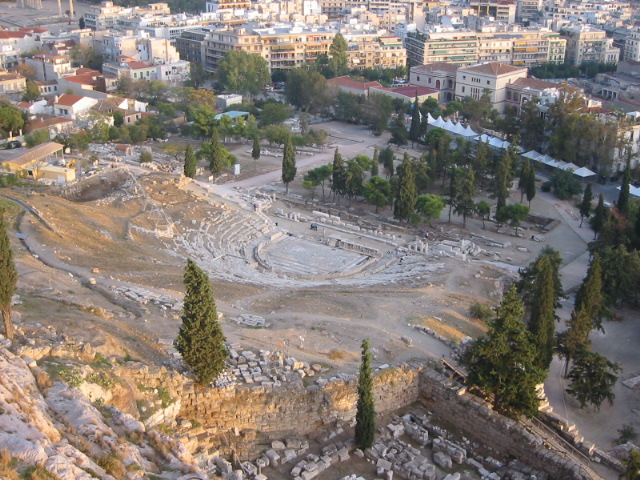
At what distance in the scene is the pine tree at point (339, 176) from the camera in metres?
46.2

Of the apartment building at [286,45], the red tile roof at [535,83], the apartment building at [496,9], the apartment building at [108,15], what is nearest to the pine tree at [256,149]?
the red tile roof at [535,83]

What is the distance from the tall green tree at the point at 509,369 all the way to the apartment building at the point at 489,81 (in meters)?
49.6

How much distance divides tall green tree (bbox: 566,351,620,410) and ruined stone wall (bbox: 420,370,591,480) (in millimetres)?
4442

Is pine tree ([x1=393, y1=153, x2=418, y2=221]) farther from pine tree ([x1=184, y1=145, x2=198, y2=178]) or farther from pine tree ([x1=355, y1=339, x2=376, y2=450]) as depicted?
pine tree ([x1=355, y1=339, x2=376, y2=450])

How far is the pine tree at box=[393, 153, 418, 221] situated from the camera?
1658 inches

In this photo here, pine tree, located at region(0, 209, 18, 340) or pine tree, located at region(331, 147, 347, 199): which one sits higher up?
pine tree, located at region(0, 209, 18, 340)

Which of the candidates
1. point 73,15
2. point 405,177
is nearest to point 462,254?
point 405,177

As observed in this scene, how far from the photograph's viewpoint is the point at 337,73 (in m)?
79.9

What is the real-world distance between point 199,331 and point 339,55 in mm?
66319

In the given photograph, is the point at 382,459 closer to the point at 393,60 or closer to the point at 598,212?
the point at 598,212

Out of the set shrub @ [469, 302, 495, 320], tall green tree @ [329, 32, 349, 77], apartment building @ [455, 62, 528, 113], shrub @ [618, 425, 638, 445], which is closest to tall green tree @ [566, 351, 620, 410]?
shrub @ [618, 425, 638, 445]

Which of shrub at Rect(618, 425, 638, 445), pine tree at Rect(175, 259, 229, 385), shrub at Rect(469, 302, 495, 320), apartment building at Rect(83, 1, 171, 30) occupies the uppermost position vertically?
apartment building at Rect(83, 1, 171, 30)

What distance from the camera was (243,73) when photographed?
7388 centimetres

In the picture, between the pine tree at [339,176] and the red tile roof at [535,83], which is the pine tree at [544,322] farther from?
the red tile roof at [535,83]
